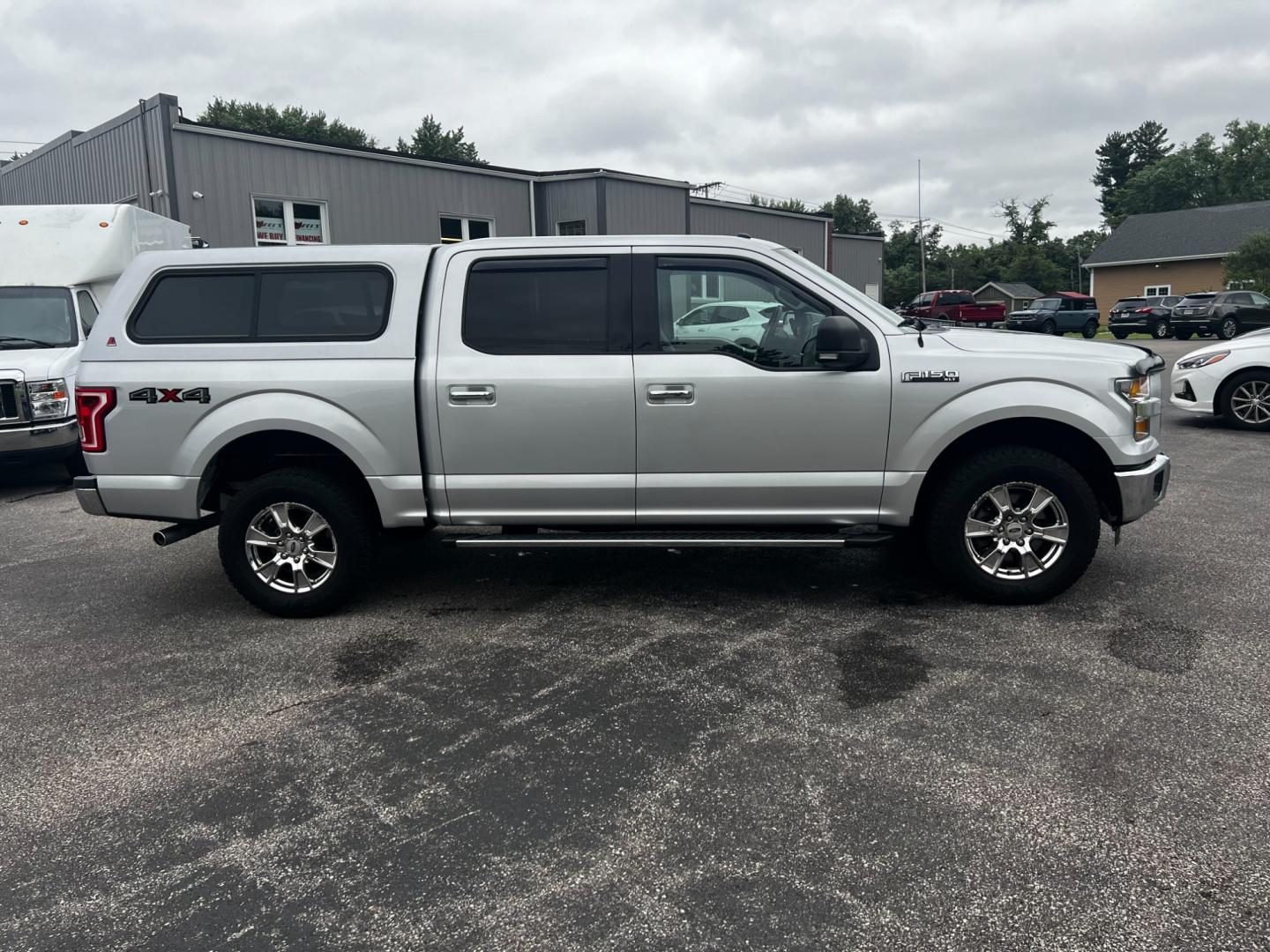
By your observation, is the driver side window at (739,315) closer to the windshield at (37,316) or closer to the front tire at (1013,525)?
the front tire at (1013,525)

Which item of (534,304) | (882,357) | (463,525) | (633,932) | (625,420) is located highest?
(534,304)

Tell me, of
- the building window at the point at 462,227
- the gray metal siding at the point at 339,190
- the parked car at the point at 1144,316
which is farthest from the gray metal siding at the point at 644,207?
the parked car at the point at 1144,316

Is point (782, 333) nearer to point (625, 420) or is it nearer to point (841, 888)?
point (625, 420)

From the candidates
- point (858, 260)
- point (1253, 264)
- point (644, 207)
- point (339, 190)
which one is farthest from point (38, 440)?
point (1253, 264)

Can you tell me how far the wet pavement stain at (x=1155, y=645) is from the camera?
4172 millimetres

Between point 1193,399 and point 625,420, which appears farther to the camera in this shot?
point 1193,399

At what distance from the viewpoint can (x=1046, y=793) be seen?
10.2 feet

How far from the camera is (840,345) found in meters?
4.52

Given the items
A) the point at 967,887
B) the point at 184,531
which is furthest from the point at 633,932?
the point at 184,531

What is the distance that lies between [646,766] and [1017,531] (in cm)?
265

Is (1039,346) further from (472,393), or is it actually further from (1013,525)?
(472,393)

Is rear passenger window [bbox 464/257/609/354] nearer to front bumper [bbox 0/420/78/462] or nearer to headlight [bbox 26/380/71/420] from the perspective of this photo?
front bumper [bbox 0/420/78/462]

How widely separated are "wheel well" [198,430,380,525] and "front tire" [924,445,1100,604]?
10.3 feet

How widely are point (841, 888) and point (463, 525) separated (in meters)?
3.01
